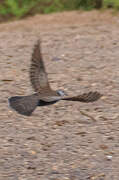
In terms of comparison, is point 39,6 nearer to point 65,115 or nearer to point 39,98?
point 65,115

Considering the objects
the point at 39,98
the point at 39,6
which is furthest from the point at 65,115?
the point at 39,6

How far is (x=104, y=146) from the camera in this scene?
160 inches

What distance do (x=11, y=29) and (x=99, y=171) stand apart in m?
4.74

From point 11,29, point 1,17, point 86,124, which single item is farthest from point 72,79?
point 1,17

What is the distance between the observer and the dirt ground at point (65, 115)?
12.3 feet

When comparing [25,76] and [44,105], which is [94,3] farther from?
[44,105]

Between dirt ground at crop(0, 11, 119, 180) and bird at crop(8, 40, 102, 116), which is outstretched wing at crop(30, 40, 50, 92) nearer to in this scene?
bird at crop(8, 40, 102, 116)

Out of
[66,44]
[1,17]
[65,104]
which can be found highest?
[65,104]

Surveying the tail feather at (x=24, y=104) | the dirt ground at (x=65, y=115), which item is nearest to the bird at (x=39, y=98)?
the tail feather at (x=24, y=104)

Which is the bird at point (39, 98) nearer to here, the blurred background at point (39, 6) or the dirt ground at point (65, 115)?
the dirt ground at point (65, 115)

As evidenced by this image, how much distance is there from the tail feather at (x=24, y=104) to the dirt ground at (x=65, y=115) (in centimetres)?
21

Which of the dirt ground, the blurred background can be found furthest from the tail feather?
the blurred background

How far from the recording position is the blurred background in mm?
9055

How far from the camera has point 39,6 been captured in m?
9.75
